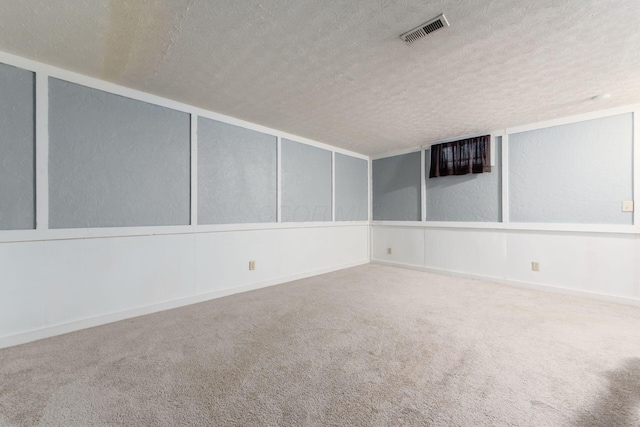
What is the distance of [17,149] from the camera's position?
207 centimetres

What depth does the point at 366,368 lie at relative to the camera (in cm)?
174

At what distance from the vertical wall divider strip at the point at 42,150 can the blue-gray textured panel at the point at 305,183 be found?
2.43 m

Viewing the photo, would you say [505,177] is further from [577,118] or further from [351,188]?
[351,188]

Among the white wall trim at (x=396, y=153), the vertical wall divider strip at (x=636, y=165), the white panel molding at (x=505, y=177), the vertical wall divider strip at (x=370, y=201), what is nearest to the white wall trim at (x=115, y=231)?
the vertical wall divider strip at (x=370, y=201)

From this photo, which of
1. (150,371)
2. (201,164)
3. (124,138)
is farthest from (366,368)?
(124,138)

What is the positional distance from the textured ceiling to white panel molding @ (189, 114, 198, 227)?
0.24 meters

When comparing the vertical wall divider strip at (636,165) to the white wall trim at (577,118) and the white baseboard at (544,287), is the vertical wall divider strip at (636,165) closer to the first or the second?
the white wall trim at (577,118)

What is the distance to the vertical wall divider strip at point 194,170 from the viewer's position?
3014 millimetres

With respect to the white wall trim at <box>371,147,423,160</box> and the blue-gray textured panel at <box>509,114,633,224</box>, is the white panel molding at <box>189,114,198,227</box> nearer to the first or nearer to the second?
the white wall trim at <box>371,147,423,160</box>

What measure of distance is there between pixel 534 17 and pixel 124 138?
329cm

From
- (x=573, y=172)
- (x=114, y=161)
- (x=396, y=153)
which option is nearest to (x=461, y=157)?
(x=396, y=153)

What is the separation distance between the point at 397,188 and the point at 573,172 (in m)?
2.38

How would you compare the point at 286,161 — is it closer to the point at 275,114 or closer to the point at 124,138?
the point at 275,114

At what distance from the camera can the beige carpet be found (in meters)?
1.35
